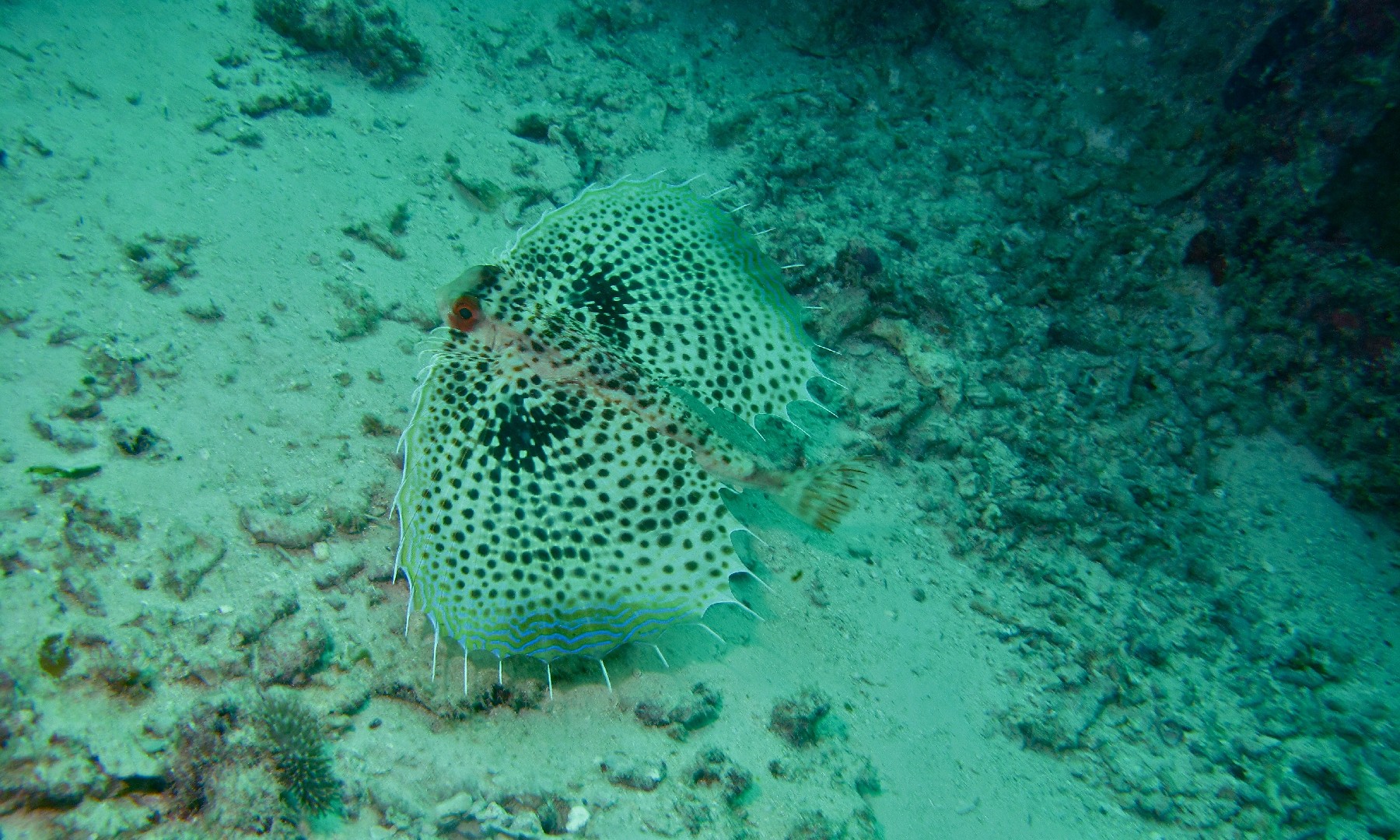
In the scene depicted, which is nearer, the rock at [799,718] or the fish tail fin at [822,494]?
the rock at [799,718]

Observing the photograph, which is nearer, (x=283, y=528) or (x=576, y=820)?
(x=576, y=820)

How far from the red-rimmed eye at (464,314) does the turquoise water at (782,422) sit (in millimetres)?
900

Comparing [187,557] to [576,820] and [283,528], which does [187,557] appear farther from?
[576,820]

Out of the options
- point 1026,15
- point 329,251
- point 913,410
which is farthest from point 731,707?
point 1026,15

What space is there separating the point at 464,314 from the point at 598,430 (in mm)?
1093

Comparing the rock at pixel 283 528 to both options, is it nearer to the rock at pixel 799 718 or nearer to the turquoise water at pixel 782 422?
the turquoise water at pixel 782 422

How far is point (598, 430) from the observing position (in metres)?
3.69

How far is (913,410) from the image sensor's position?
5.06 metres

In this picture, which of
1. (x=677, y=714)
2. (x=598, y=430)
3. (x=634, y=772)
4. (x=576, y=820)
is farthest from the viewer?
(x=598, y=430)

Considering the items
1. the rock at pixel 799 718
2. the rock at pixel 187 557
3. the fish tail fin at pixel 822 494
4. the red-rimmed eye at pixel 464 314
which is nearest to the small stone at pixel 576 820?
the rock at pixel 799 718

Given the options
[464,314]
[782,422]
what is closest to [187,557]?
[464,314]

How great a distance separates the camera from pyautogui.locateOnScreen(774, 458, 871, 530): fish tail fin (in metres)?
3.75

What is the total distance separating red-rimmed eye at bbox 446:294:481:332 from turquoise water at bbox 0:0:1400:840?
2.95 ft

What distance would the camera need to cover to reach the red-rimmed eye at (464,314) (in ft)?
12.5
